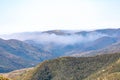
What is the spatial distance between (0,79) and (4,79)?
1.91 metres

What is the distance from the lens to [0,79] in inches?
3563

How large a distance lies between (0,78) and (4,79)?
1.22m

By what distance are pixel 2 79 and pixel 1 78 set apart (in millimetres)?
688

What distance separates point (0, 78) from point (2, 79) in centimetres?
58

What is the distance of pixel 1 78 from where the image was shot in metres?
92.0

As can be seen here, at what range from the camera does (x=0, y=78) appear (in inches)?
→ 3602

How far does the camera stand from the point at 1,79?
9106 cm

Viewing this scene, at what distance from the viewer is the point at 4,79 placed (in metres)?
92.2

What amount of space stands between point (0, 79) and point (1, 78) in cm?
150

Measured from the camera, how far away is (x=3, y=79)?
91.8m

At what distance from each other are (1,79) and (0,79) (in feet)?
1.93

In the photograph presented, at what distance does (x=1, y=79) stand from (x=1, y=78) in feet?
3.16

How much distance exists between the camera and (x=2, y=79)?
91438mm
